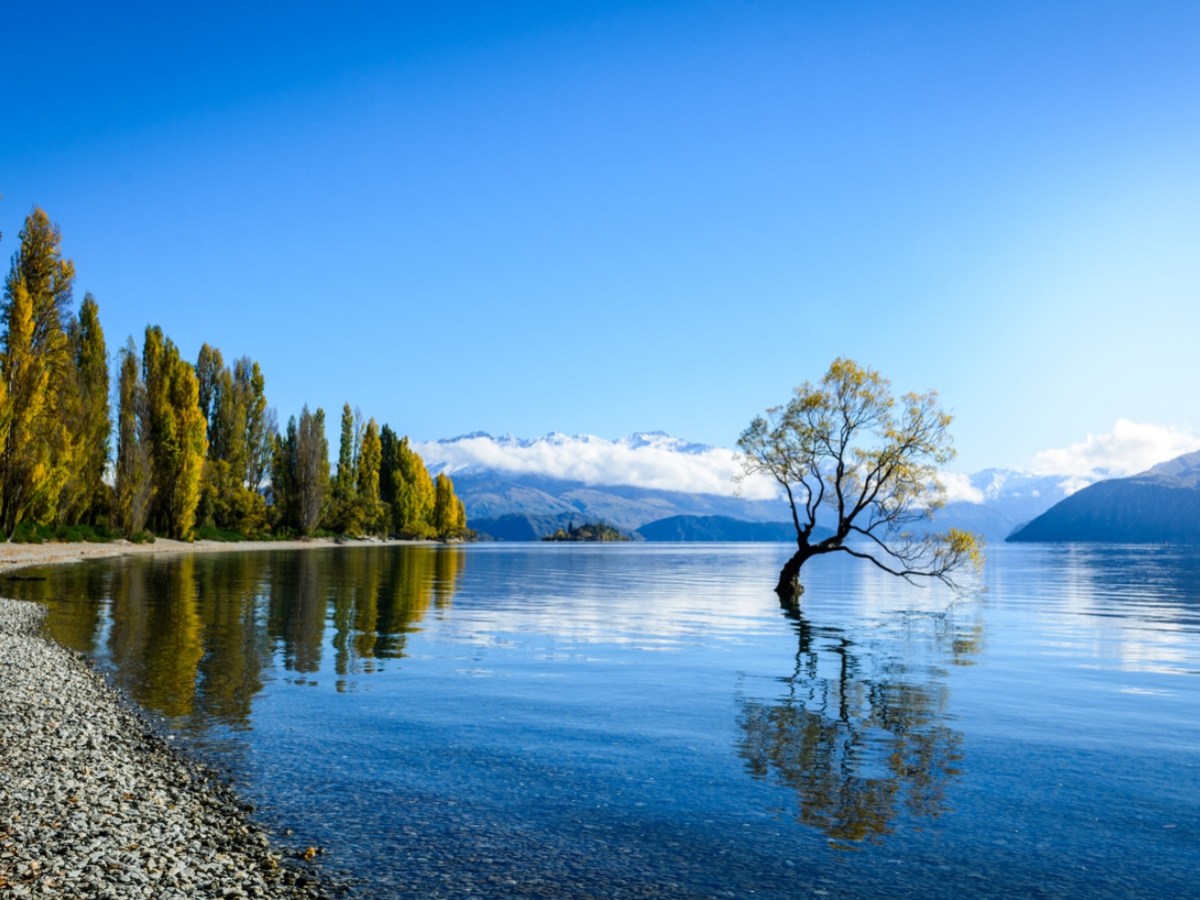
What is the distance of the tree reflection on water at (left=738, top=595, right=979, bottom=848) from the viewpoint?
12836mm

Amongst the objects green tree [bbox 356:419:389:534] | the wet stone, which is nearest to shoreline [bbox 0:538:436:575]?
green tree [bbox 356:419:389:534]

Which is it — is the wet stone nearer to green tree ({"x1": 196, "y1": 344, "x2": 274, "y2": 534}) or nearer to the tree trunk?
the tree trunk

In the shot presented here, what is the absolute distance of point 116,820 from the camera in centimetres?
1120

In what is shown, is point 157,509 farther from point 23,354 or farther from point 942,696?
point 942,696

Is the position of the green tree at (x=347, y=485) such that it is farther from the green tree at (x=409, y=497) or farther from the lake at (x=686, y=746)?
the lake at (x=686, y=746)

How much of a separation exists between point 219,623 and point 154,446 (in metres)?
75.2

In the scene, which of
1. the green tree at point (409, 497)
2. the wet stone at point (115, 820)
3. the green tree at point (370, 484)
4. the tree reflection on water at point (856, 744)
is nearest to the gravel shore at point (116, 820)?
the wet stone at point (115, 820)

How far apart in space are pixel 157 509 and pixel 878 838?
350 feet

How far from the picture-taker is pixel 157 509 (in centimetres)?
10212

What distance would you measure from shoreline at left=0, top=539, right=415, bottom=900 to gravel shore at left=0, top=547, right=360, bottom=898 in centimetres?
2

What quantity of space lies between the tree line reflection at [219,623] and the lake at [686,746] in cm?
22

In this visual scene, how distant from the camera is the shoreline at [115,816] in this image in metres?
9.40

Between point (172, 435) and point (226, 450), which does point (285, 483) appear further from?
point (172, 435)

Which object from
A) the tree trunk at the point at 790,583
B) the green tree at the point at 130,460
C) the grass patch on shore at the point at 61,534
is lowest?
the tree trunk at the point at 790,583
